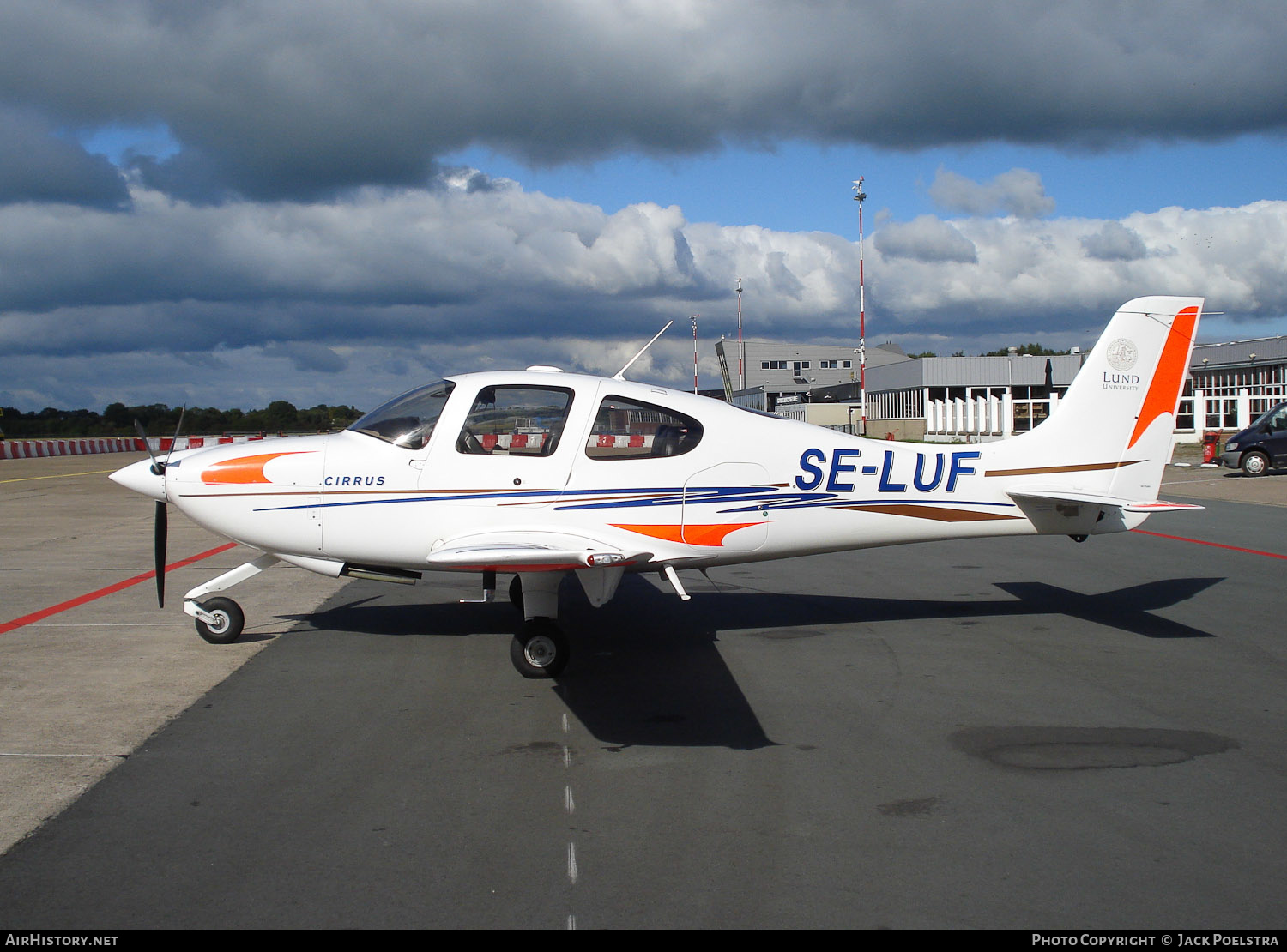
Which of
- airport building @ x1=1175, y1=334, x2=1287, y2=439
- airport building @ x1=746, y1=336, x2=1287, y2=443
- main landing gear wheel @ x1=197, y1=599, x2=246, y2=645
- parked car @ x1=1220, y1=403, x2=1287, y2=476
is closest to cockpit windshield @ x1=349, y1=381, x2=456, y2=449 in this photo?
main landing gear wheel @ x1=197, y1=599, x2=246, y2=645

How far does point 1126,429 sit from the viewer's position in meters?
7.75

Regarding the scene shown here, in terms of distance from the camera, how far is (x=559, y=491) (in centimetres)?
646

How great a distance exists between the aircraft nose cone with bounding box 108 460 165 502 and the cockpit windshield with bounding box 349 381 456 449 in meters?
1.52

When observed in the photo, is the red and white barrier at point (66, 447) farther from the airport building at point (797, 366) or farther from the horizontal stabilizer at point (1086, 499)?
the airport building at point (797, 366)

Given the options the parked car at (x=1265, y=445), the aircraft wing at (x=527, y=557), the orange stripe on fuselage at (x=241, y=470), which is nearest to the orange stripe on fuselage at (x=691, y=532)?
the aircraft wing at (x=527, y=557)

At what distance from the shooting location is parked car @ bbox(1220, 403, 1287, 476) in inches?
907

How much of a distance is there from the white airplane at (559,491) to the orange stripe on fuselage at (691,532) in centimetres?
1

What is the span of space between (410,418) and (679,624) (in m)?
2.95

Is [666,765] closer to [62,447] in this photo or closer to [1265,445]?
[1265,445]

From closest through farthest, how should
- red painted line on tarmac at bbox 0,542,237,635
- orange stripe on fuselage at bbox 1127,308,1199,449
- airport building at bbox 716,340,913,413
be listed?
red painted line on tarmac at bbox 0,542,237,635
orange stripe on fuselage at bbox 1127,308,1199,449
airport building at bbox 716,340,913,413

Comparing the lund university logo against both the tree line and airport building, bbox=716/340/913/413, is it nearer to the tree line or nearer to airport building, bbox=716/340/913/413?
the tree line

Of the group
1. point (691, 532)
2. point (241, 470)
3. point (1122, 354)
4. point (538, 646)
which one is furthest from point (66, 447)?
point (1122, 354)

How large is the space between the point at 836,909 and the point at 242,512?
5.20 meters
